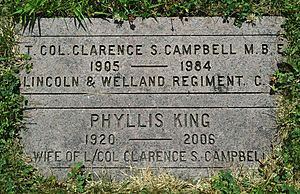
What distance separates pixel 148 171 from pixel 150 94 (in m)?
0.57

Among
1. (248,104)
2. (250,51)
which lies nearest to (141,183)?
(248,104)

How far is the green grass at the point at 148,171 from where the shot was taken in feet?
14.4

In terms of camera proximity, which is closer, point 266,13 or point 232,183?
point 232,183

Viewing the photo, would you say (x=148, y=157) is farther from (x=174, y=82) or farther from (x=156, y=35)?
(x=156, y=35)

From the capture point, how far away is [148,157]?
446cm

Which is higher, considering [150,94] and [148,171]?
[150,94]

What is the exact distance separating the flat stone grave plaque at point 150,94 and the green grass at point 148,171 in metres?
0.07

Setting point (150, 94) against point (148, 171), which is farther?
point (150, 94)

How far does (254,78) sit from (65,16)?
1525mm

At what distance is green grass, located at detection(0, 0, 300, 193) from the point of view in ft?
14.4

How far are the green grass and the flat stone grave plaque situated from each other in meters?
0.07

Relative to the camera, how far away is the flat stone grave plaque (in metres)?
4.46

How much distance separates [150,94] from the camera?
14.9 feet

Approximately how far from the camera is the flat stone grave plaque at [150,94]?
4461 mm
